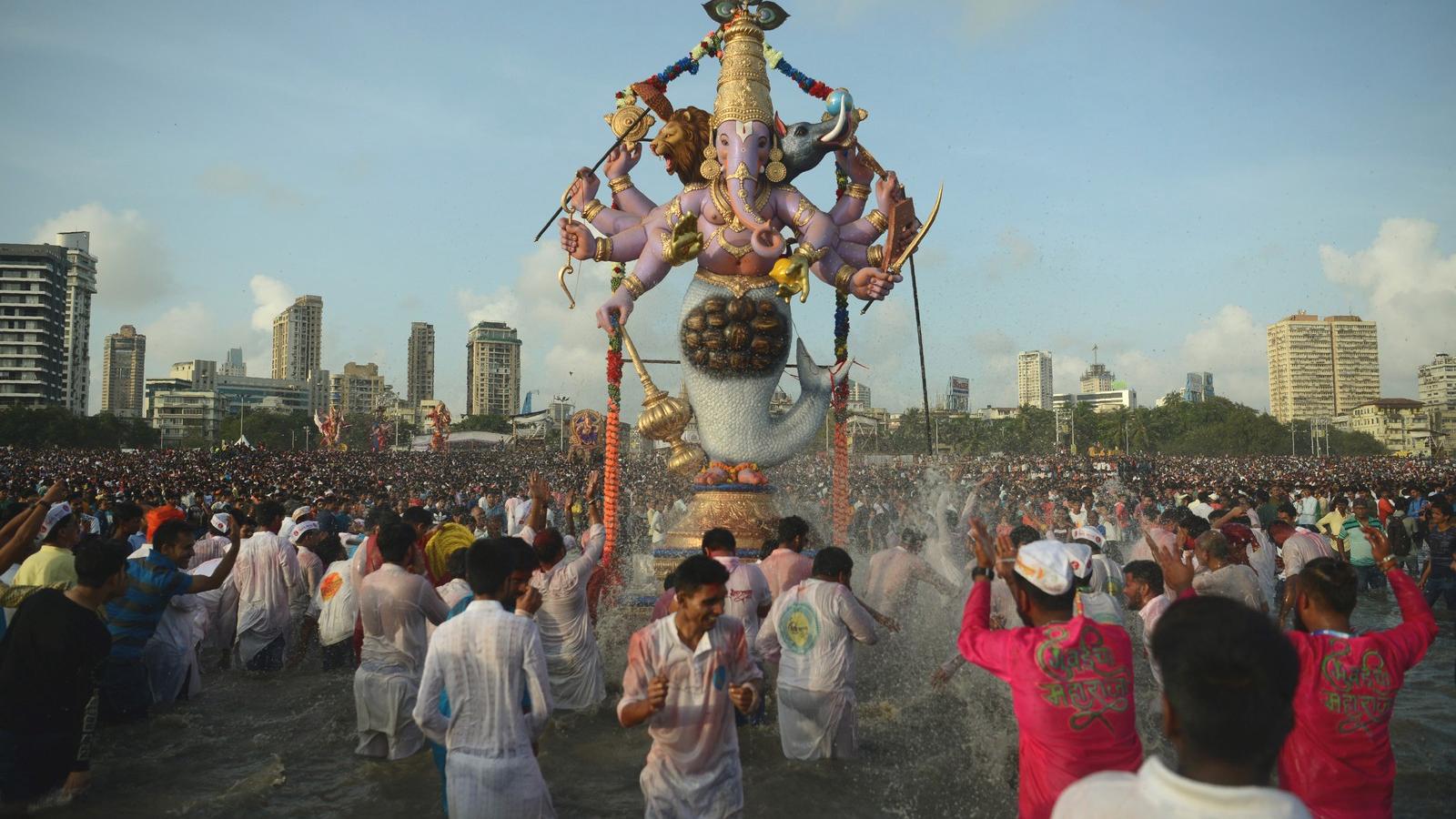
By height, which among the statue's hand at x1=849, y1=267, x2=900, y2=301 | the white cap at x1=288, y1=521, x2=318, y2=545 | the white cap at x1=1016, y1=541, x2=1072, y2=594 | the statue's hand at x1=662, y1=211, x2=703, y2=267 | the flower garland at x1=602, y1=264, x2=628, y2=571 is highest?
the statue's hand at x1=662, y1=211, x2=703, y2=267

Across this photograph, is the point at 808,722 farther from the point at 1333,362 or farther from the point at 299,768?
the point at 1333,362

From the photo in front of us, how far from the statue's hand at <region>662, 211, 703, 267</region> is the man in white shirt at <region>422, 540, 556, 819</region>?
6.56 m

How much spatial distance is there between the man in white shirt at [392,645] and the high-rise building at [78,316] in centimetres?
11500

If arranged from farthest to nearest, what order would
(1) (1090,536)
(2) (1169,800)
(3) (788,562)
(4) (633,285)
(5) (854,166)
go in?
1. (5) (854,166)
2. (4) (633,285)
3. (1) (1090,536)
4. (3) (788,562)
5. (2) (1169,800)

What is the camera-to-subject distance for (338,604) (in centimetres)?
798

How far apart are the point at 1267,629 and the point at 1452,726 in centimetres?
696

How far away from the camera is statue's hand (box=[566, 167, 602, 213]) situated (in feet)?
33.9

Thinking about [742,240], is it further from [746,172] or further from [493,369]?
[493,369]

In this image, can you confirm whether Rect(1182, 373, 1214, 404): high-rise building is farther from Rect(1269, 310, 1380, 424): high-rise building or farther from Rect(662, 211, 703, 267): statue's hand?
Rect(662, 211, 703, 267): statue's hand

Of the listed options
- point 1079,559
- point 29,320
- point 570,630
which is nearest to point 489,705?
point 1079,559

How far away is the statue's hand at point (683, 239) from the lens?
33.1 ft

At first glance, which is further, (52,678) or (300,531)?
(300,531)

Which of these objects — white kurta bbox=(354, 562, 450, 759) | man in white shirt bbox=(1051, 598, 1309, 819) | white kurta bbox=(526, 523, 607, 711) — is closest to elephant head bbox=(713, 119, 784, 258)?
white kurta bbox=(526, 523, 607, 711)

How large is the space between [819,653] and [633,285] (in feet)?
18.2
